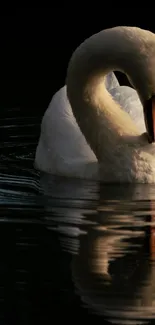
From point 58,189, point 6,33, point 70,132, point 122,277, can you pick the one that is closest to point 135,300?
point 122,277

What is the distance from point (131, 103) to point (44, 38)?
10419mm

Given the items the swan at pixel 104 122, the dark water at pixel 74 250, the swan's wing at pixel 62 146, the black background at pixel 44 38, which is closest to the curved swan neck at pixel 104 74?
the swan at pixel 104 122

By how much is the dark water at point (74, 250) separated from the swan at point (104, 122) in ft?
0.49

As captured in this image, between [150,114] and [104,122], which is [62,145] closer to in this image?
[104,122]

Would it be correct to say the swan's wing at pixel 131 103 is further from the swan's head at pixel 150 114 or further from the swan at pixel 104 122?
the swan's head at pixel 150 114

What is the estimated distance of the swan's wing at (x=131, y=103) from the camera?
9834mm

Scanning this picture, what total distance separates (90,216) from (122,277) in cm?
131

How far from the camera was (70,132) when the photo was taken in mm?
9680

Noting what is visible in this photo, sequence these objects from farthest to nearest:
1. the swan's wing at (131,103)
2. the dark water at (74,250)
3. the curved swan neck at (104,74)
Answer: the swan's wing at (131,103) < the curved swan neck at (104,74) < the dark water at (74,250)

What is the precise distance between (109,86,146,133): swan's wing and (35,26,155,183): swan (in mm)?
23

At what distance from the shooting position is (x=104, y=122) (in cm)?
920

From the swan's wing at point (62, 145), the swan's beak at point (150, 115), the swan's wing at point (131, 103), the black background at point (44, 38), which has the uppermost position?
the swan's beak at point (150, 115)

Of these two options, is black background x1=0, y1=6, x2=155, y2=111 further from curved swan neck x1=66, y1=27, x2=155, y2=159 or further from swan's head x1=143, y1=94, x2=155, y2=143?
swan's head x1=143, y1=94, x2=155, y2=143

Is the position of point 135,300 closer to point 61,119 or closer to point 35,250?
point 35,250
